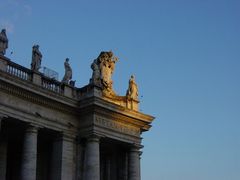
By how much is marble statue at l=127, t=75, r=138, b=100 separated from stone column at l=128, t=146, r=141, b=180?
13.0 feet

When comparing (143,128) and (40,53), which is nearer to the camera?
(40,53)

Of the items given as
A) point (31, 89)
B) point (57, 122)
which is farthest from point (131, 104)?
point (31, 89)

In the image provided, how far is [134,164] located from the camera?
3362cm

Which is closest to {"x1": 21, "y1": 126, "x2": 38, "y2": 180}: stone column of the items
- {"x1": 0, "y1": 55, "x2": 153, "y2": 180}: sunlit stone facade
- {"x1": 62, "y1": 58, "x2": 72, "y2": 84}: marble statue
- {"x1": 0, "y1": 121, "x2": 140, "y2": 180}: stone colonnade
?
{"x1": 0, "y1": 55, "x2": 153, "y2": 180}: sunlit stone facade

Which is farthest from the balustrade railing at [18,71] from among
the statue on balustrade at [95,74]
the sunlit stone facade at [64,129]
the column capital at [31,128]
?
the statue on balustrade at [95,74]

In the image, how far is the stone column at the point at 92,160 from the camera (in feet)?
100

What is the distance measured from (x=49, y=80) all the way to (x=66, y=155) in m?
4.82

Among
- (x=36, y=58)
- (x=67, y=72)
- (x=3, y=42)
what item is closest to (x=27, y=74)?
(x=36, y=58)

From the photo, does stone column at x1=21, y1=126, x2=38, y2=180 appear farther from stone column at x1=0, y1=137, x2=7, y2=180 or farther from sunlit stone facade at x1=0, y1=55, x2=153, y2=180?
stone column at x1=0, y1=137, x2=7, y2=180

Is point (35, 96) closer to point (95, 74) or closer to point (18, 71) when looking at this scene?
point (18, 71)

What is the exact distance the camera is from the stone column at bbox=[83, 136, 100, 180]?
30.5 metres

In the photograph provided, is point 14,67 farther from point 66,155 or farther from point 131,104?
point 131,104

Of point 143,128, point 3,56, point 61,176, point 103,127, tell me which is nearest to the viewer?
point 3,56

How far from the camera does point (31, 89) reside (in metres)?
28.5
